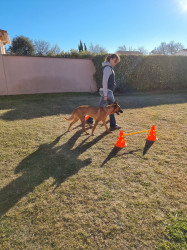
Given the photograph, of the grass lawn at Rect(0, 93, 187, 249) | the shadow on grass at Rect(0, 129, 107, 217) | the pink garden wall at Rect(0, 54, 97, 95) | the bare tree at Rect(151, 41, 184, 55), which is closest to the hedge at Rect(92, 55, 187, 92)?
the pink garden wall at Rect(0, 54, 97, 95)

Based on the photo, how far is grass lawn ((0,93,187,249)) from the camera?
177 cm

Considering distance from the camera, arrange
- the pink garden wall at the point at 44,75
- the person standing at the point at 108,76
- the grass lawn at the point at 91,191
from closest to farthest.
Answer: the grass lawn at the point at 91,191, the person standing at the point at 108,76, the pink garden wall at the point at 44,75

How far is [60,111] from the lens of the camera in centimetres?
719

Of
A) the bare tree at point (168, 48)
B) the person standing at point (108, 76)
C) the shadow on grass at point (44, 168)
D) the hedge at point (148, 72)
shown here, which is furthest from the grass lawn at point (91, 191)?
the bare tree at point (168, 48)

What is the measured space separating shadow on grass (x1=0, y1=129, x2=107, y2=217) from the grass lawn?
15 millimetres

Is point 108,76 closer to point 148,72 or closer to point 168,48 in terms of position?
point 148,72

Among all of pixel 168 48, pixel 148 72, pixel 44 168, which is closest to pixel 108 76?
pixel 44 168

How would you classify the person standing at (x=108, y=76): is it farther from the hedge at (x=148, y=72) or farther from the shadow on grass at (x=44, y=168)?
the hedge at (x=148, y=72)

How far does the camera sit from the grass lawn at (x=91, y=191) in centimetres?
177

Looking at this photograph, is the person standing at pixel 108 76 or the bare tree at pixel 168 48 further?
the bare tree at pixel 168 48

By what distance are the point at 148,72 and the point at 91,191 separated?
521 inches

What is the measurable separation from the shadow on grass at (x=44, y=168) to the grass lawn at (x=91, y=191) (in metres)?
0.02

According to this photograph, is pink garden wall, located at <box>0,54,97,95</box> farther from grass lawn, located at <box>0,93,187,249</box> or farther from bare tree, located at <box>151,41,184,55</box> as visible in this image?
bare tree, located at <box>151,41,184,55</box>

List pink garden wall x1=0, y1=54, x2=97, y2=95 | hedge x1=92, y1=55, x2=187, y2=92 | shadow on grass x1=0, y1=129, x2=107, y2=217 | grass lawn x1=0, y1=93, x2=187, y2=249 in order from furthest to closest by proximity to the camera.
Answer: hedge x1=92, y1=55, x2=187, y2=92 → pink garden wall x1=0, y1=54, x2=97, y2=95 → shadow on grass x1=0, y1=129, x2=107, y2=217 → grass lawn x1=0, y1=93, x2=187, y2=249
